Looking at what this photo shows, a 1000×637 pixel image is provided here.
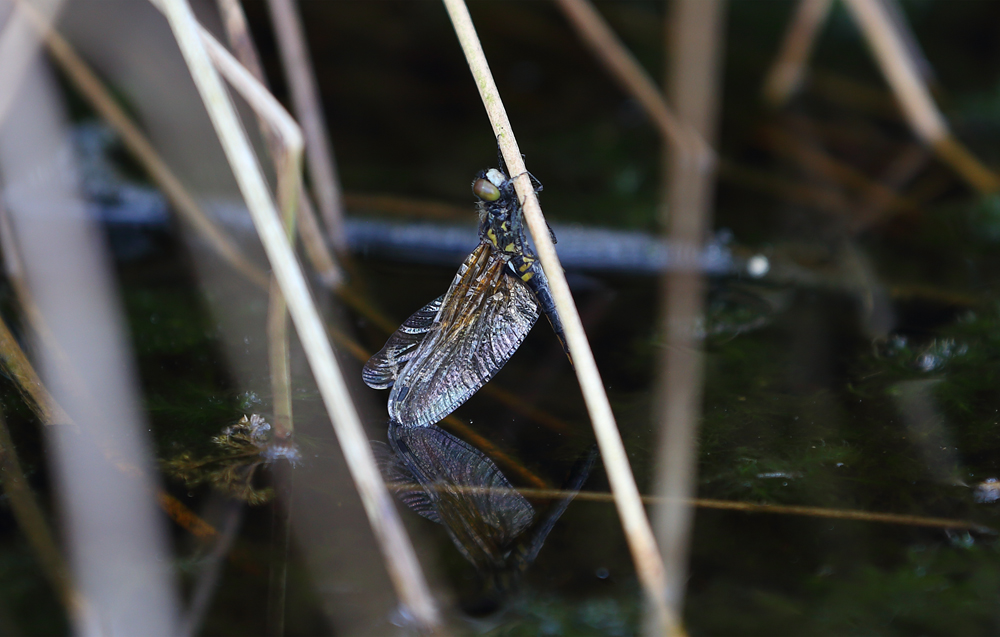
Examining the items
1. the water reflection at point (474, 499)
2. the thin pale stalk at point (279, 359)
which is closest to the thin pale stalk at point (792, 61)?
the water reflection at point (474, 499)

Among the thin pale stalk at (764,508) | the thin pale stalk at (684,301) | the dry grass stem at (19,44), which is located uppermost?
the dry grass stem at (19,44)

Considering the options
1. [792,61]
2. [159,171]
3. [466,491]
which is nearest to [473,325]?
[466,491]

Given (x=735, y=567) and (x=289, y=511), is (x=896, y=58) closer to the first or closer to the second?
(x=735, y=567)

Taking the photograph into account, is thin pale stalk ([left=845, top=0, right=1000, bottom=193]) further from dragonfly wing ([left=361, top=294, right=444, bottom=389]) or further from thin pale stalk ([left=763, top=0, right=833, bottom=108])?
dragonfly wing ([left=361, top=294, right=444, bottom=389])

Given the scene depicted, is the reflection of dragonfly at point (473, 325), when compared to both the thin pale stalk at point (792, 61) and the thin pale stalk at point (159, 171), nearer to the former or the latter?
the thin pale stalk at point (159, 171)

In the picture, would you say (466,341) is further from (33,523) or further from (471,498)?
(33,523)

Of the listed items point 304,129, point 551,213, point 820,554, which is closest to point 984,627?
point 820,554
